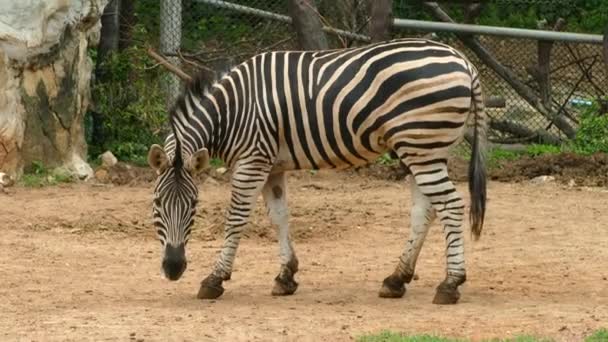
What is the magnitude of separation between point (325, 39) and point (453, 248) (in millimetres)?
5579

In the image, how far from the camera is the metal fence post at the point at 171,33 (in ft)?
45.8

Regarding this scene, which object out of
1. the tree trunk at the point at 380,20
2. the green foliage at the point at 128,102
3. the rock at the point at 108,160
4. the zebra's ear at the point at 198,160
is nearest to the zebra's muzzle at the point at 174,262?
the zebra's ear at the point at 198,160

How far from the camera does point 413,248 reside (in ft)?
27.7

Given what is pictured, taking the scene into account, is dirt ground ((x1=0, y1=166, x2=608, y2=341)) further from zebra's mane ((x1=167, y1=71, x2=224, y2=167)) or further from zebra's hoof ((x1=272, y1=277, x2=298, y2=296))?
zebra's mane ((x1=167, y1=71, x2=224, y2=167))

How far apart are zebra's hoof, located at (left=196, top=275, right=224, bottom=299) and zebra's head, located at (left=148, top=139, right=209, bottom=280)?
0.96 ft

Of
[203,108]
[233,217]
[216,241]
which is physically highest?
[203,108]

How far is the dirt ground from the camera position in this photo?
7.18 m

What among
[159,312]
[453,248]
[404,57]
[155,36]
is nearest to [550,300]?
[453,248]

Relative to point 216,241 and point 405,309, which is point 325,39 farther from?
point 405,309

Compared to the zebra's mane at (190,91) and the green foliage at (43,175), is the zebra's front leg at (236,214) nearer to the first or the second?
the zebra's mane at (190,91)

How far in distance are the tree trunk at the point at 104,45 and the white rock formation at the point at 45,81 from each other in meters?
0.47

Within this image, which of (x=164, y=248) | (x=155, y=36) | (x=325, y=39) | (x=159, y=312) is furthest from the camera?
(x=155, y=36)

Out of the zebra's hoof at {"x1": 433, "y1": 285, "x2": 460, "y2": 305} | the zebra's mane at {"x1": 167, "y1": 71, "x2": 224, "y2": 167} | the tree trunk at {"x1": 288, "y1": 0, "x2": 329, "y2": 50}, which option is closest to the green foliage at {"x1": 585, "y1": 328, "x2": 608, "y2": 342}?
the zebra's hoof at {"x1": 433, "y1": 285, "x2": 460, "y2": 305}

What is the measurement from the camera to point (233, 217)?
27.7ft
